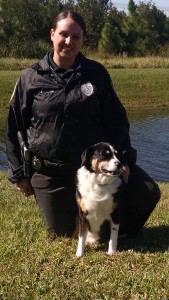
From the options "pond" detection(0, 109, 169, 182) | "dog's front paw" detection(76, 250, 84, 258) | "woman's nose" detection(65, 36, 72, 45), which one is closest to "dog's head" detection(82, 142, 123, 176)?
"dog's front paw" detection(76, 250, 84, 258)

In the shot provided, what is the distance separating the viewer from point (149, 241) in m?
5.12

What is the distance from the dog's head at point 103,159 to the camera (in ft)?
14.1

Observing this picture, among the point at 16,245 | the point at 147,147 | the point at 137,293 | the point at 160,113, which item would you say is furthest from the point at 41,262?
the point at 160,113

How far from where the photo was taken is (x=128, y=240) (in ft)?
17.0

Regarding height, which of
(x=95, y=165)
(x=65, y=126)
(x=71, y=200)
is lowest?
(x=71, y=200)

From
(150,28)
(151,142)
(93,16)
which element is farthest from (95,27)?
(151,142)

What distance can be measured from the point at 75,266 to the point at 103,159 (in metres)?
0.91

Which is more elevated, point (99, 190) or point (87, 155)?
point (87, 155)

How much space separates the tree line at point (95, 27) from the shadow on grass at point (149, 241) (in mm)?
27740

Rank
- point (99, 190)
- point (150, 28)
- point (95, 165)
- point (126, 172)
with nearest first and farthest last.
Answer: point (95, 165), point (99, 190), point (126, 172), point (150, 28)

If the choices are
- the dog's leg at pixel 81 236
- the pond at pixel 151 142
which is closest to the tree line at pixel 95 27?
the pond at pixel 151 142

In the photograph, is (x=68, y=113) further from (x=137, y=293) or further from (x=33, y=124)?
(x=137, y=293)

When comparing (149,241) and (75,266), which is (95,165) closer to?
(75,266)

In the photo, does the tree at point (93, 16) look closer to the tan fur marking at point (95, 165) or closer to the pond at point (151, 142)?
the pond at point (151, 142)
